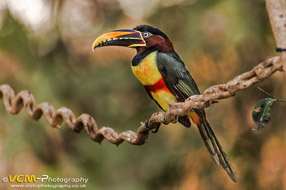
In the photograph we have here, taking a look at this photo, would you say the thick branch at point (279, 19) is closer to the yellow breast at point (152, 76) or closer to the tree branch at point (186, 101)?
the tree branch at point (186, 101)

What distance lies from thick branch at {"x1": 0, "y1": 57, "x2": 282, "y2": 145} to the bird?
19cm

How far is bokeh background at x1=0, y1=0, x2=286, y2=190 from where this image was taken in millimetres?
2520

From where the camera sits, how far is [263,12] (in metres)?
2.52

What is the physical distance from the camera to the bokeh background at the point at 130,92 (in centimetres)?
252

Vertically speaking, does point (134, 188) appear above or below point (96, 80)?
below

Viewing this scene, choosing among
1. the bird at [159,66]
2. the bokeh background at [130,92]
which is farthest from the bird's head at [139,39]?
the bokeh background at [130,92]

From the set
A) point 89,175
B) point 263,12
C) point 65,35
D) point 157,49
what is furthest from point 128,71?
point 157,49

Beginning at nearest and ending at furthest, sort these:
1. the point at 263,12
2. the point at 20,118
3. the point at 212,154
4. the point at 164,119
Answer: the point at 164,119
the point at 212,154
the point at 263,12
the point at 20,118

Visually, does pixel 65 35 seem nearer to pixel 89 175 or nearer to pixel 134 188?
pixel 89 175

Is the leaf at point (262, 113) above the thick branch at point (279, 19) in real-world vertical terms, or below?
below

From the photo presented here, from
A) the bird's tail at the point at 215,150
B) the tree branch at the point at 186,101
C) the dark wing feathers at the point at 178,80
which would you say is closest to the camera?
the tree branch at the point at 186,101

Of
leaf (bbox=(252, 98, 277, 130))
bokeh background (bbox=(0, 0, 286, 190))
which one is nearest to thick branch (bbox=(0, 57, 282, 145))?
leaf (bbox=(252, 98, 277, 130))

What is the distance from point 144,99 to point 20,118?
2.94 ft

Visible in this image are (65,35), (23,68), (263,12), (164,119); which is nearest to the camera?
(164,119)
